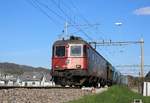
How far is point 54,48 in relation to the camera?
29016 millimetres

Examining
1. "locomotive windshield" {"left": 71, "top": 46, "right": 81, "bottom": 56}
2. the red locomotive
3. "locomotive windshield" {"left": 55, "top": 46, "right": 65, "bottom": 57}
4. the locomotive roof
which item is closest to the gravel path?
the red locomotive

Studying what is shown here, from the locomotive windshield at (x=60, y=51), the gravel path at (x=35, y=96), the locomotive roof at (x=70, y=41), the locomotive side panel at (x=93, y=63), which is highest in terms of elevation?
the locomotive roof at (x=70, y=41)

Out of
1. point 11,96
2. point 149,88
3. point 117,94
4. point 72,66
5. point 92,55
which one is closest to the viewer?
point 11,96

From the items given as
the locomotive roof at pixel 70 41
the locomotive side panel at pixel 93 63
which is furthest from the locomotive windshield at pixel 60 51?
the locomotive side panel at pixel 93 63

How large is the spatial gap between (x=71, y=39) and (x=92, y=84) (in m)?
4.56

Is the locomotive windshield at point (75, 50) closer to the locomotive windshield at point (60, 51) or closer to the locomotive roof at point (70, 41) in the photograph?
the locomotive roof at point (70, 41)

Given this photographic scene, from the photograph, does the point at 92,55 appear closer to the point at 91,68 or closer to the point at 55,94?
the point at 91,68

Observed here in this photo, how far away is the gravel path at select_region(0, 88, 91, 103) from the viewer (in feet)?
45.6

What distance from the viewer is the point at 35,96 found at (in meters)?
15.7

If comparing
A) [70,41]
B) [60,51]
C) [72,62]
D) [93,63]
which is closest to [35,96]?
[72,62]

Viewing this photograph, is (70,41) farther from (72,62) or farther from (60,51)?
(72,62)

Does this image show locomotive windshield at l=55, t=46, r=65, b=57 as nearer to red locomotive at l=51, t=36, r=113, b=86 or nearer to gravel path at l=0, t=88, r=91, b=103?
red locomotive at l=51, t=36, r=113, b=86

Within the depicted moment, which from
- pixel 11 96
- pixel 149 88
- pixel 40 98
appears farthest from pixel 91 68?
pixel 11 96

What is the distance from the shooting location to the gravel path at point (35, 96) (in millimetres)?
13891
